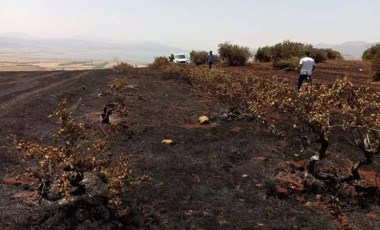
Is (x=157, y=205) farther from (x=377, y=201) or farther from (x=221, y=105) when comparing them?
(x=221, y=105)

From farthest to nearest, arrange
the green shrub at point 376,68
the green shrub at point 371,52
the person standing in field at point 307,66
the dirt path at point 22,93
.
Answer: the green shrub at point 371,52 → the green shrub at point 376,68 → the person standing in field at point 307,66 → the dirt path at point 22,93

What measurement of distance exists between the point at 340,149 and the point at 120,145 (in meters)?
5.61

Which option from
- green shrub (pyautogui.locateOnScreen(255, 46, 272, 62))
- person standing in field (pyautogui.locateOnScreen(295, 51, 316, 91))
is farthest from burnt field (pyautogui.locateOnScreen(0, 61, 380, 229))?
green shrub (pyautogui.locateOnScreen(255, 46, 272, 62))

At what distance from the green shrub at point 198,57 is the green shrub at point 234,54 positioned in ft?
16.7

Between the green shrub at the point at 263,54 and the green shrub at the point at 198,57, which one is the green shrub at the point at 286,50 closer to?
the green shrub at the point at 263,54

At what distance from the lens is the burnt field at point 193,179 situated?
6801 mm

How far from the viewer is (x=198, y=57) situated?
43688 millimetres

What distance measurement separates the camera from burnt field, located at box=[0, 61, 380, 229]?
22.3 ft

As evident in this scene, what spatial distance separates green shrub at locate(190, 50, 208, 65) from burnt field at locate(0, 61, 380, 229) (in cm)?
2861

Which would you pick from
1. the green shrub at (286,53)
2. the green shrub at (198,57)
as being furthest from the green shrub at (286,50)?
the green shrub at (198,57)

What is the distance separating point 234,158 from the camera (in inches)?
381

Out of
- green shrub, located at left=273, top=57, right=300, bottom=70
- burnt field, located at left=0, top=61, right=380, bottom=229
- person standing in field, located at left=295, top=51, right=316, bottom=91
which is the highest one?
person standing in field, located at left=295, top=51, right=316, bottom=91

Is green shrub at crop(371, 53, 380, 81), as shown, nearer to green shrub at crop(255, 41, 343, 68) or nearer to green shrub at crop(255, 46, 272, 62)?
green shrub at crop(255, 41, 343, 68)

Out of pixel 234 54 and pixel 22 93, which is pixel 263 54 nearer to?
pixel 234 54
